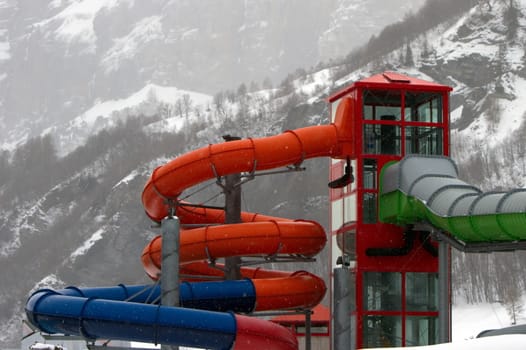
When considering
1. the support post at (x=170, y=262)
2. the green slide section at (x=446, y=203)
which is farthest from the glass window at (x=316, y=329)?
the support post at (x=170, y=262)

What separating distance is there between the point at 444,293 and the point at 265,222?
5202 millimetres

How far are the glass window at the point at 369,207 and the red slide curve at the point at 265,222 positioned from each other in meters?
1.32

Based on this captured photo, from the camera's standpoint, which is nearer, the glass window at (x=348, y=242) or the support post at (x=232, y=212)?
the glass window at (x=348, y=242)

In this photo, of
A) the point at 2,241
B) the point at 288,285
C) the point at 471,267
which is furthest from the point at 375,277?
the point at 2,241

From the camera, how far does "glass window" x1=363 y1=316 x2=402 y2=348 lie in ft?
98.4

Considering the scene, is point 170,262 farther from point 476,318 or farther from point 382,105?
point 476,318

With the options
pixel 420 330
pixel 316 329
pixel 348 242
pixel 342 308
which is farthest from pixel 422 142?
pixel 316 329

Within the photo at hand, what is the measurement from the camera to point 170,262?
26609 millimetres

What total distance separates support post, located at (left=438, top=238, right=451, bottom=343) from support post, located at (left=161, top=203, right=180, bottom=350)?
7.11 meters

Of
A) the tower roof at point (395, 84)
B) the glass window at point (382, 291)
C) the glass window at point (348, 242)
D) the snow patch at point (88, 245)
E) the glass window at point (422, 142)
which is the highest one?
the snow patch at point (88, 245)

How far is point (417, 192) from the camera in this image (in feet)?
94.6

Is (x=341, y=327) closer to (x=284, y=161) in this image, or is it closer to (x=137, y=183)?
(x=284, y=161)

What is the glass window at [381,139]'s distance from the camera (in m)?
31.3

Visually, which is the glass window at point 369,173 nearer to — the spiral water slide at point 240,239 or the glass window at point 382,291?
the spiral water slide at point 240,239
